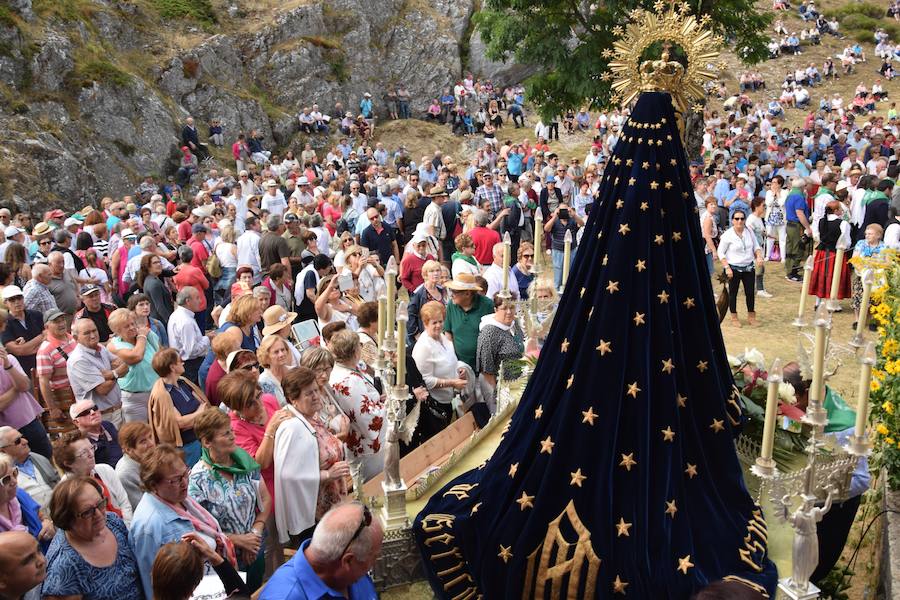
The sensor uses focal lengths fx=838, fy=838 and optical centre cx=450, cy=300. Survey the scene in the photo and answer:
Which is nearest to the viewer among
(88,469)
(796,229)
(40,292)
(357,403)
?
(88,469)

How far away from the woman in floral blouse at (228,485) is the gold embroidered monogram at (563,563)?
5.36 feet

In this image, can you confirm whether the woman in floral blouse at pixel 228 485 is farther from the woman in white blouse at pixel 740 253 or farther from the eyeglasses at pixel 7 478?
the woman in white blouse at pixel 740 253

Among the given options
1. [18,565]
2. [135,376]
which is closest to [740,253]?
A: [135,376]

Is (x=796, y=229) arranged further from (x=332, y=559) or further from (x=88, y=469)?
(x=332, y=559)

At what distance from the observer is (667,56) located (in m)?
4.38

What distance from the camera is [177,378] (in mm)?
5992

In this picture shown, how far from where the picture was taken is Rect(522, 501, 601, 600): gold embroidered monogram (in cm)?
406

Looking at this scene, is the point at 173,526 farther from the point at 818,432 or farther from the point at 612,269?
the point at 818,432

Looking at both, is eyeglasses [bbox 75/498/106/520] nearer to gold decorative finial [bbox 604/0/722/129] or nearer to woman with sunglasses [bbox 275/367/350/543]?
woman with sunglasses [bbox 275/367/350/543]

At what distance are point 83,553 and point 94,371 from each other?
3.02 m

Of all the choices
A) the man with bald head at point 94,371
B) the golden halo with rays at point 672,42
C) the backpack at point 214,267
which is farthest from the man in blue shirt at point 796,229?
the man with bald head at point 94,371

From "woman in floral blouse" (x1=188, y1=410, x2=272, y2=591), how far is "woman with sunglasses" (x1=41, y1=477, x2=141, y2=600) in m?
0.65

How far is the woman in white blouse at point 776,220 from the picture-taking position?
49.8ft

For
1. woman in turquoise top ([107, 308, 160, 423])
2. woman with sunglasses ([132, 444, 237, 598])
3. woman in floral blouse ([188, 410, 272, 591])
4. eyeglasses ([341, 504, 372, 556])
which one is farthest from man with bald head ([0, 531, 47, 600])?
woman in turquoise top ([107, 308, 160, 423])
